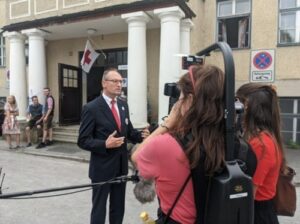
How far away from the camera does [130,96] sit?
859 cm

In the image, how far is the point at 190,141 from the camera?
1.37m

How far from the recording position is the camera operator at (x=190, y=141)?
136 cm

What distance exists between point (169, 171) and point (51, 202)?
3984mm

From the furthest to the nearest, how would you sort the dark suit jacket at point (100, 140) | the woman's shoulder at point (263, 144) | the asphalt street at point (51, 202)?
1. the asphalt street at point (51, 202)
2. the dark suit jacket at point (100, 140)
3. the woman's shoulder at point (263, 144)

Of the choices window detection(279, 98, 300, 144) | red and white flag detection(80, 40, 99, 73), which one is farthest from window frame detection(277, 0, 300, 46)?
red and white flag detection(80, 40, 99, 73)

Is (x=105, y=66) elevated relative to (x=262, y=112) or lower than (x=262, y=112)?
elevated

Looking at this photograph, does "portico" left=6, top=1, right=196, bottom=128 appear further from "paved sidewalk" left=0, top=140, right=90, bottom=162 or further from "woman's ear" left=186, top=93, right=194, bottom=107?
"woman's ear" left=186, top=93, right=194, bottom=107

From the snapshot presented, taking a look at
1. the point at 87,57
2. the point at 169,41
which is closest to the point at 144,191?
the point at 169,41

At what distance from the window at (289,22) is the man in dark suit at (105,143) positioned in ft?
25.6

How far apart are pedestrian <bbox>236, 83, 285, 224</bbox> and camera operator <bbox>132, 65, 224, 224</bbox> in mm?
659

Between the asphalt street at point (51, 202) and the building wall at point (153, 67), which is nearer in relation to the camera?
the asphalt street at point (51, 202)

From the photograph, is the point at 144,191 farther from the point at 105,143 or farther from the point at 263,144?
the point at 105,143

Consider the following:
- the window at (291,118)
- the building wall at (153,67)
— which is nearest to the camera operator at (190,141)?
the building wall at (153,67)

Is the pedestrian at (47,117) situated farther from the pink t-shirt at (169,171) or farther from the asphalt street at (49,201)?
the pink t-shirt at (169,171)
